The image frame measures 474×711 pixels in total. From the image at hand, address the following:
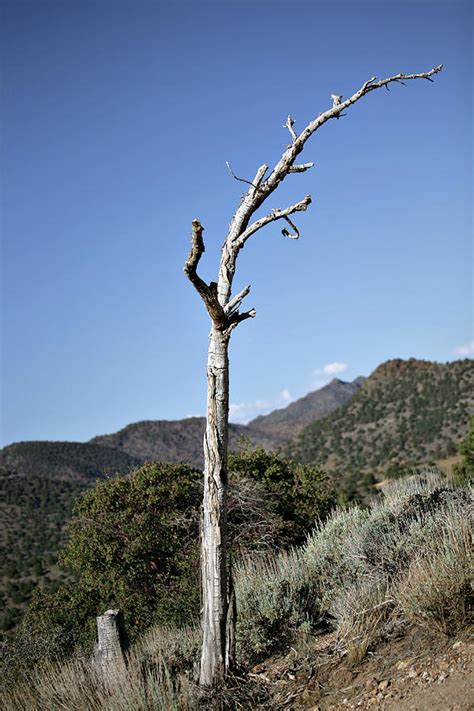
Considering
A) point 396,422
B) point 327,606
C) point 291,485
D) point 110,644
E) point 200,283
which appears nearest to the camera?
point 200,283

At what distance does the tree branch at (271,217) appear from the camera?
6.94 meters

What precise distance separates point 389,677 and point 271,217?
4.54 meters

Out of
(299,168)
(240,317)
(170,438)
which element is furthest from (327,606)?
(170,438)

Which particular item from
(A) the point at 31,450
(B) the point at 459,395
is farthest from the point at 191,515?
(A) the point at 31,450

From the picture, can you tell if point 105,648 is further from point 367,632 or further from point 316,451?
point 316,451

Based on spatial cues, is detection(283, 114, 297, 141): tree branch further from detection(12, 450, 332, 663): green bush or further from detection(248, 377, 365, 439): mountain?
detection(248, 377, 365, 439): mountain

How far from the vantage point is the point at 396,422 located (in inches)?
2030

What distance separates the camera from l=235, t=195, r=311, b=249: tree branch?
694 cm

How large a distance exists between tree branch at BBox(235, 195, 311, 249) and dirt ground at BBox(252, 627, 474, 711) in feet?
13.8

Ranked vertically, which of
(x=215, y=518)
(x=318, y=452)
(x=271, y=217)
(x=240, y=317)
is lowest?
(x=318, y=452)

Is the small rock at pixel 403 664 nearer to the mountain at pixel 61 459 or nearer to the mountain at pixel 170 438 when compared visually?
the mountain at pixel 61 459

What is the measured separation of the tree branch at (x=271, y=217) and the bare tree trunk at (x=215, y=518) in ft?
3.37

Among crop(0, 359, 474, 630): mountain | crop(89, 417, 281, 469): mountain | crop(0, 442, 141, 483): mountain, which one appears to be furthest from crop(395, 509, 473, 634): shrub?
crop(89, 417, 281, 469): mountain

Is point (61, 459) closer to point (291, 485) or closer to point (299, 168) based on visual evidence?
point (291, 485)
